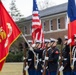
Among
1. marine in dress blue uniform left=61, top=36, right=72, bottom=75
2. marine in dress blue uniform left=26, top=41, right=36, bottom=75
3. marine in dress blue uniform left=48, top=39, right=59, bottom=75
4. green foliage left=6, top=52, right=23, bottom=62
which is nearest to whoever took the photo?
marine in dress blue uniform left=61, top=36, right=72, bottom=75

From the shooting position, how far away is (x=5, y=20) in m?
A: 9.78

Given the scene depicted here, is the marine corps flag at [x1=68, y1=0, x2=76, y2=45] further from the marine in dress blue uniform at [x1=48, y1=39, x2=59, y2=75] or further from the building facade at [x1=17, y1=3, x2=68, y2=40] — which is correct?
the building facade at [x1=17, y1=3, x2=68, y2=40]

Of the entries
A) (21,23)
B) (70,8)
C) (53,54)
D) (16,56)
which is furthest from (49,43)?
(21,23)

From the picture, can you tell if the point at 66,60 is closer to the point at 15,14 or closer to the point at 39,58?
the point at 39,58

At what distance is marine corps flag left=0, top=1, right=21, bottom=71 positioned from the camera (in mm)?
9430

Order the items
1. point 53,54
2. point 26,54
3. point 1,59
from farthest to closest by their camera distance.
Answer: point 26,54
point 53,54
point 1,59

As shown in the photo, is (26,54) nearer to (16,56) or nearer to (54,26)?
(16,56)

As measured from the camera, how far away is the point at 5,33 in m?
9.59

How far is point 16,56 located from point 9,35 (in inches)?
935

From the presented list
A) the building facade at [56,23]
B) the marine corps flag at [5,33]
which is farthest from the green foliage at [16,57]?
the marine corps flag at [5,33]

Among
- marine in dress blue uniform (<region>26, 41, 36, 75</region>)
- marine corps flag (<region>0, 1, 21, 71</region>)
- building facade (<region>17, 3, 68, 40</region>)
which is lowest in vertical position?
marine in dress blue uniform (<region>26, 41, 36, 75</region>)

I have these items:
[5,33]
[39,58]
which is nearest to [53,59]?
[39,58]

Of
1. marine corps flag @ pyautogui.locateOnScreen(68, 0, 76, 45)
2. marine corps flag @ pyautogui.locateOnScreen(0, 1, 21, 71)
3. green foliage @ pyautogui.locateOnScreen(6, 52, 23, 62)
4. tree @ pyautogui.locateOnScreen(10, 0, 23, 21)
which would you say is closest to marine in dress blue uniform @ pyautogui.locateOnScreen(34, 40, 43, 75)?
marine corps flag @ pyautogui.locateOnScreen(0, 1, 21, 71)

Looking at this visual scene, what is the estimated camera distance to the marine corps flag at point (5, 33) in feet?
30.9
